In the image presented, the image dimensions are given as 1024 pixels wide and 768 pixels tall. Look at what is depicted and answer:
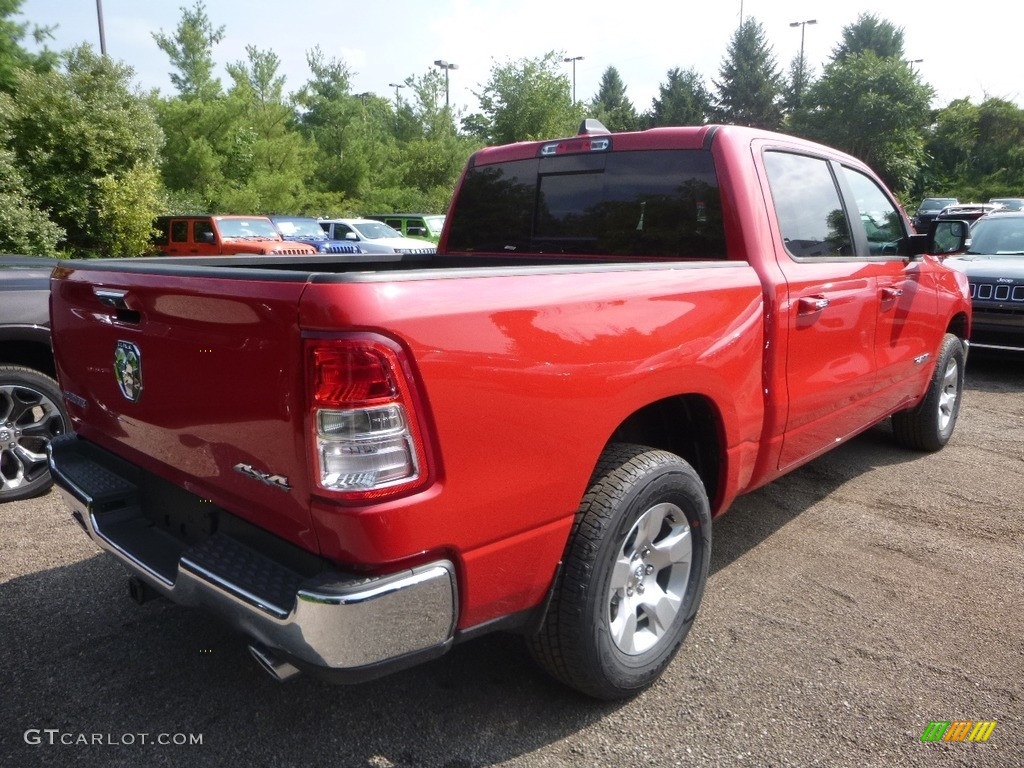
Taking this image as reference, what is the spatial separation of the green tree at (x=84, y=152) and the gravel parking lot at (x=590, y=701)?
1738cm

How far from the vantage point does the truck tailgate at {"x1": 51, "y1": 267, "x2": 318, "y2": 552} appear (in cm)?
194

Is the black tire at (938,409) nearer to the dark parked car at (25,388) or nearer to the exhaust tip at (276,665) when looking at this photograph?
the exhaust tip at (276,665)

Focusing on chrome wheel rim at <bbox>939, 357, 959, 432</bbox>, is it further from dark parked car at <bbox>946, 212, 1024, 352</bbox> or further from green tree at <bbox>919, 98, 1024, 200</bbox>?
green tree at <bbox>919, 98, 1024, 200</bbox>

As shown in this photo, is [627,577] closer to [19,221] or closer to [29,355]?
[29,355]

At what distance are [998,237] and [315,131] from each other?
33689 millimetres

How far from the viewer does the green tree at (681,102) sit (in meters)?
67.0

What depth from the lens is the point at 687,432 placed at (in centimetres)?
306

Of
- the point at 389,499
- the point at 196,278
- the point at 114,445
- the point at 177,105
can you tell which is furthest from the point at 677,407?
the point at 177,105

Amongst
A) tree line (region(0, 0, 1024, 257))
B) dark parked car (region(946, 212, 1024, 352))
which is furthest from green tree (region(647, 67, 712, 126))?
dark parked car (region(946, 212, 1024, 352))

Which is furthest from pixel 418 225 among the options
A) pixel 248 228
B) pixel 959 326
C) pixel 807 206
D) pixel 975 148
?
pixel 975 148

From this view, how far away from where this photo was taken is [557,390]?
2.20 meters

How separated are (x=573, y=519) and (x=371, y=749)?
0.93 meters

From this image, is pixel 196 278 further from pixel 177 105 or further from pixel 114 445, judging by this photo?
pixel 177 105

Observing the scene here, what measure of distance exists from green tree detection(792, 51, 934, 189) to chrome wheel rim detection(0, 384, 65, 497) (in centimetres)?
4817
